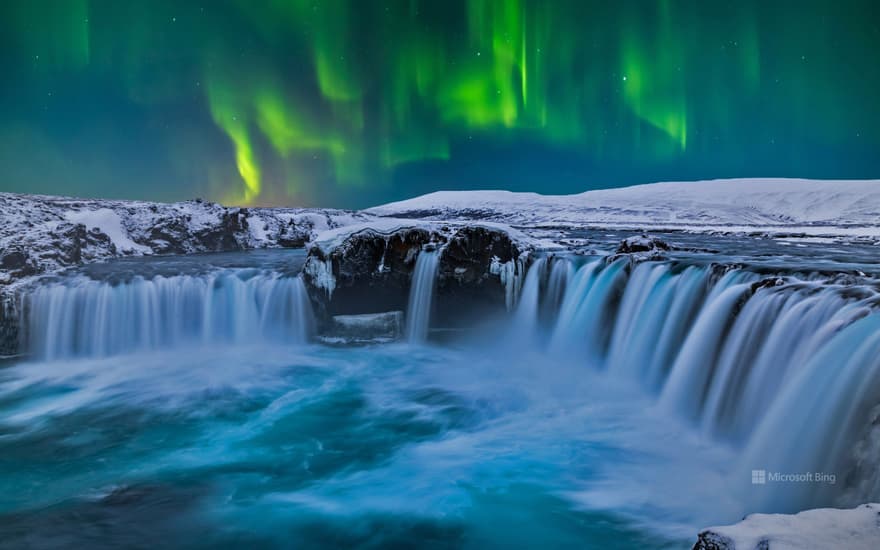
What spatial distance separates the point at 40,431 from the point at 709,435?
10754 mm

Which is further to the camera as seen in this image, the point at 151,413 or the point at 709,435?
the point at 151,413

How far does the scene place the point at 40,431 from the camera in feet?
28.7

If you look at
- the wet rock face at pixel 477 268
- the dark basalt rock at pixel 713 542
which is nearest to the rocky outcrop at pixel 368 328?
the wet rock face at pixel 477 268

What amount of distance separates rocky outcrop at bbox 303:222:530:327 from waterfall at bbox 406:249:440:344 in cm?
16

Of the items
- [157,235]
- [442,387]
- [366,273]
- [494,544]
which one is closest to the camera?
[494,544]

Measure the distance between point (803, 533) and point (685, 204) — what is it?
4039 inches

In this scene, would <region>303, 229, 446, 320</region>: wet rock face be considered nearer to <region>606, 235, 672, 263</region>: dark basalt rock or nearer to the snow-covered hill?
<region>606, 235, 672, 263</region>: dark basalt rock

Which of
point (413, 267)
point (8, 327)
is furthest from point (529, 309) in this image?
point (8, 327)

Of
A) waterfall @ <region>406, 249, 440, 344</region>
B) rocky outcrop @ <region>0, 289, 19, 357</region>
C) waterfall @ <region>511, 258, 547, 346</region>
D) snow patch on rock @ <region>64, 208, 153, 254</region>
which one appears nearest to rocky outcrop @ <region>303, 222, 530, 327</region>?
waterfall @ <region>406, 249, 440, 344</region>

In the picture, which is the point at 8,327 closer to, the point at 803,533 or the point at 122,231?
the point at 122,231

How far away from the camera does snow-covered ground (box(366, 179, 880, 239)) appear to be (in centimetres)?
8106

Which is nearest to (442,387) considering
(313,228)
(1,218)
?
(1,218)

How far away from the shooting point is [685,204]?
94312mm

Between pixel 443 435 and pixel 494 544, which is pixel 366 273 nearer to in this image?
Answer: pixel 443 435
